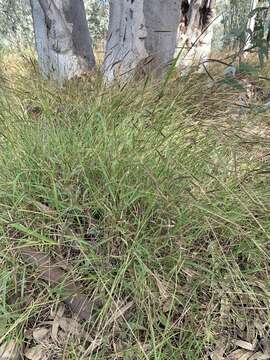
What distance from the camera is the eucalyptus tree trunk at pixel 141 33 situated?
73.2 inches

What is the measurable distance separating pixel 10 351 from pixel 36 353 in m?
0.07

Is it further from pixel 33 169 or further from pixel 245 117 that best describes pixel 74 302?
pixel 245 117

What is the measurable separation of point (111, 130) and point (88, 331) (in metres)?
0.71

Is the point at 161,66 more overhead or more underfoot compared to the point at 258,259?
more overhead

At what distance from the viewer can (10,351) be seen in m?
0.93

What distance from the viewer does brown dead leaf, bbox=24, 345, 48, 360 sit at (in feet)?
3.07

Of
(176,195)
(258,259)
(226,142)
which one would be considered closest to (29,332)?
(176,195)

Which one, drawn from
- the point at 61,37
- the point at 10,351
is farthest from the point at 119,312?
the point at 61,37

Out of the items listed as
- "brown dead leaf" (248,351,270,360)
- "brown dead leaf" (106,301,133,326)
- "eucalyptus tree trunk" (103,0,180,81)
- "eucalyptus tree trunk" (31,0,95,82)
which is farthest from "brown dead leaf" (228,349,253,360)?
"eucalyptus tree trunk" (31,0,95,82)

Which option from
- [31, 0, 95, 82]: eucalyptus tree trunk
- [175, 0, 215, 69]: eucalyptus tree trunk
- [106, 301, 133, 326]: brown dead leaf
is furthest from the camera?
[175, 0, 215, 69]: eucalyptus tree trunk

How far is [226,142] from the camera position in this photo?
50.2 inches

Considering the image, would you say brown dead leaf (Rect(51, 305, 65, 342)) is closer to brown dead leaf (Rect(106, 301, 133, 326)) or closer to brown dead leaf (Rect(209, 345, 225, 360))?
brown dead leaf (Rect(106, 301, 133, 326))

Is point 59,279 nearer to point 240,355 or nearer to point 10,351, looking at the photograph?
point 10,351

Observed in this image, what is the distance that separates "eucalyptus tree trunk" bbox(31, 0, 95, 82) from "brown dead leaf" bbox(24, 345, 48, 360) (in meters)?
1.59
